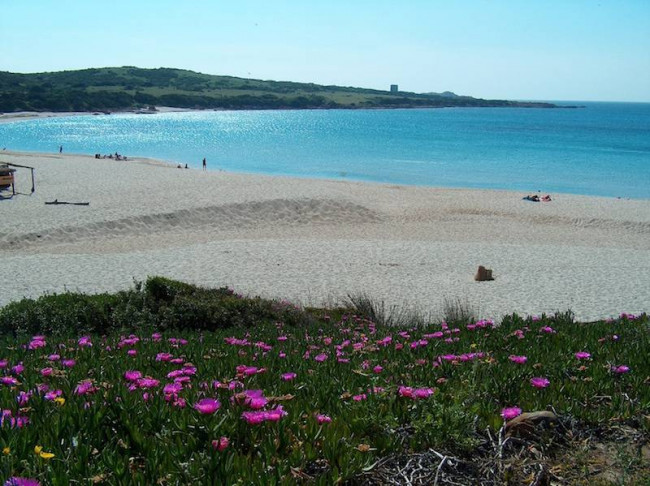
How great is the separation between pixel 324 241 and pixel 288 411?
1805 centimetres

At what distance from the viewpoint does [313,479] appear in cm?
231

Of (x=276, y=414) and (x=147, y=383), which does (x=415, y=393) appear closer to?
(x=276, y=414)

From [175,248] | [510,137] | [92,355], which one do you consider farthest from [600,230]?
[510,137]

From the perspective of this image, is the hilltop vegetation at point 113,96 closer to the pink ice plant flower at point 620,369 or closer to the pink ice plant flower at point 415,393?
the pink ice plant flower at point 620,369

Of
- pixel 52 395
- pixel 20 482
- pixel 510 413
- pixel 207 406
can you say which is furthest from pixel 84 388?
pixel 510 413

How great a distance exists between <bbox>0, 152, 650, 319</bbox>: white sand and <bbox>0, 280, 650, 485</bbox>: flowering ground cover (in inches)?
289

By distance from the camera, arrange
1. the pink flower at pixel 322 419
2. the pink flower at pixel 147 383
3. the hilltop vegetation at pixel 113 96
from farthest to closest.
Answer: the hilltop vegetation at pixel 113 96, the pink flower at pixel 147 383, the pink flower at pixel 322 419

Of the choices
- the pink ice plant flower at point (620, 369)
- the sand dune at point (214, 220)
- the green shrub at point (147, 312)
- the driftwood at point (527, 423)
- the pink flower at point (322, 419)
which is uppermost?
the pink flower at point (322, 419)

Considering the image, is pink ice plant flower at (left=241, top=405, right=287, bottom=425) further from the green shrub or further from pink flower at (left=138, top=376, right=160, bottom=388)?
the green shrub

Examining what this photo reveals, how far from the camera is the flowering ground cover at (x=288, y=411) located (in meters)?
2.32

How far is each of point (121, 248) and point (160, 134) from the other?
259 ft

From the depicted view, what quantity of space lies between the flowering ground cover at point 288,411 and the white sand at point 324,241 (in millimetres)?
A: 7348

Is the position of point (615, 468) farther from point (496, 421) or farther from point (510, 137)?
point (510, 137)

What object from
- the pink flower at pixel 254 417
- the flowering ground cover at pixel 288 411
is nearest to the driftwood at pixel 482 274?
the flowering ground cover at pixel 288 411
